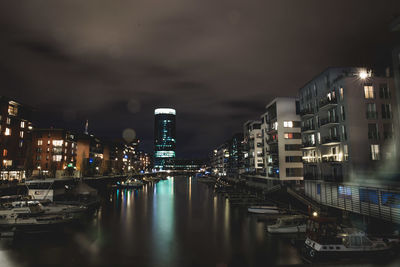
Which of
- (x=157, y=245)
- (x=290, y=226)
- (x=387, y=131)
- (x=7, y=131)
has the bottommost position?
(x=157, y=245)

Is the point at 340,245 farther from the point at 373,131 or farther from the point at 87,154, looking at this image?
the point at 87,154

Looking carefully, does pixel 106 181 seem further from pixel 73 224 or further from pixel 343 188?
pixel 343 188

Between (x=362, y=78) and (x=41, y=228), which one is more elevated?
(x=362, y=78)

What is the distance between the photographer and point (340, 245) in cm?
2394

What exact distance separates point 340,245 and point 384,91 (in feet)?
98.2

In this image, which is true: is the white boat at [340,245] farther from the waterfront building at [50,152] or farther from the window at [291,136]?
the waterfront building at [50,152]

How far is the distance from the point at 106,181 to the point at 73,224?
8010 centimetres

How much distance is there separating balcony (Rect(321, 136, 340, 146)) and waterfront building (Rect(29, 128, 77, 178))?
99.0 m

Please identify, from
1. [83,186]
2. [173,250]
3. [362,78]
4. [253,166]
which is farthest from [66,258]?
[253,166]

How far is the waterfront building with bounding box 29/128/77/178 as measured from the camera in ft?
350

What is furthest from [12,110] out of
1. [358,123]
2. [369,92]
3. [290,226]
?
[369,92]

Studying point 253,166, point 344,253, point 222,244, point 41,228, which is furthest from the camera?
point 253,166

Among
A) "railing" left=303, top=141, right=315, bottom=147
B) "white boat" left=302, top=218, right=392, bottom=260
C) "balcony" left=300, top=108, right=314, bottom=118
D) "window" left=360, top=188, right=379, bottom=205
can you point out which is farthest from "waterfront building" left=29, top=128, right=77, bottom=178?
"window" left=360, top=188, right=379, bottom=205

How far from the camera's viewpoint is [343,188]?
131 ft
